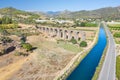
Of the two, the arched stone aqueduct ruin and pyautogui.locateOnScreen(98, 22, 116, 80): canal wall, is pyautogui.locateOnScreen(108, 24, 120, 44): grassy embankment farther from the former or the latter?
pyautogui.locateOnScreen(98, 22, 116, 80): canal wall

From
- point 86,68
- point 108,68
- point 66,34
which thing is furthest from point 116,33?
point 108,68

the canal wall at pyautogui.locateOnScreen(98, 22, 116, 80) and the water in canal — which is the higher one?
the canal wall at pyautogui.locateOnScreen(98, 22, 116, 80)

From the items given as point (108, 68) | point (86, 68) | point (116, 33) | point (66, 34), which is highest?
point (66, 34)

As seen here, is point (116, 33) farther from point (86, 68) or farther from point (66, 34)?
point (86, 68)

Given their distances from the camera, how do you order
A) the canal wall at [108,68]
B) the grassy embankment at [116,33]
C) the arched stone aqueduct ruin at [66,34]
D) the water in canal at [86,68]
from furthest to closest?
the arched stone aqueduct ruin at [66,34], the grassy embankment at [116,33], the water in canal at [86,68], the canal wall at [108,68]

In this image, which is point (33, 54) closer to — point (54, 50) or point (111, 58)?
point (54, 50)

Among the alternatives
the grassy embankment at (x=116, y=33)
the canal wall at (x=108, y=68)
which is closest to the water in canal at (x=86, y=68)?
the canal wall at (x=108, y=68)

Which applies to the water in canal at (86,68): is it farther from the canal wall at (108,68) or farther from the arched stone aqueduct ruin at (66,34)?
the arched stone aqueduct ruin at (66,34)

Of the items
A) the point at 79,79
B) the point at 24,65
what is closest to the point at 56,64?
the point at 24,65

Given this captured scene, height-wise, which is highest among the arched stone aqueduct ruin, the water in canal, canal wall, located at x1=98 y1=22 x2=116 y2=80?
the arched stone aqueduct ruin

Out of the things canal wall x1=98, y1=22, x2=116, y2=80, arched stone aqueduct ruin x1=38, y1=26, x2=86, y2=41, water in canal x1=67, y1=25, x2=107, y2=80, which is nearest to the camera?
canal wall x1=98, y1=22, x2=116, y2=80

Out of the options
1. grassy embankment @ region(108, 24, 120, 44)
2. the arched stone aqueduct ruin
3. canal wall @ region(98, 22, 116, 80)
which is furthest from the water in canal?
the arched stone aqueduct ruin
